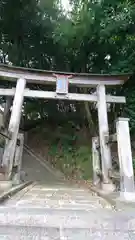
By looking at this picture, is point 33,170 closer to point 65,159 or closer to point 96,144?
point 65,159

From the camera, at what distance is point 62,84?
5.55m

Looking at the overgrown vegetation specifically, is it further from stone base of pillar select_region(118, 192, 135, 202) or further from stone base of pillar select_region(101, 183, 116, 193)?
stone base of pillar select_region(118, 192, 135, 202)

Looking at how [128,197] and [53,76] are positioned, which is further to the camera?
[53,76]

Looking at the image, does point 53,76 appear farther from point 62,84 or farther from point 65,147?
point 65,147

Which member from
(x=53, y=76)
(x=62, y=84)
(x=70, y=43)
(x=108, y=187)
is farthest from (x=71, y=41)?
(x=108, y=187)

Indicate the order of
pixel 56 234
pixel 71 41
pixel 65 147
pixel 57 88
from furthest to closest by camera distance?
1. pixel 65 147
2. pixel 71 41
3. pixel 57 88
4. pixel 56 234

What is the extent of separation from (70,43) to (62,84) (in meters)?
3.07

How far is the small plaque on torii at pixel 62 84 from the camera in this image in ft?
17.9

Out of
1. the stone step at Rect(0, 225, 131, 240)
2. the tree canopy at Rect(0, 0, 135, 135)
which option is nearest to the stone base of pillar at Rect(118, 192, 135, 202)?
the stone step at Rect(0, 225, 131, 240)

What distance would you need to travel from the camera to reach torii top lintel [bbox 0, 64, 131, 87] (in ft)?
18.1

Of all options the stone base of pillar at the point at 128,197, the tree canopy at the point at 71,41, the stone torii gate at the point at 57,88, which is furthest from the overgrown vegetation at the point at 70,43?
the stone base of pillar at the point at 128,197

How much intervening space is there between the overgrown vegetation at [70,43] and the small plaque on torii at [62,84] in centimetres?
204

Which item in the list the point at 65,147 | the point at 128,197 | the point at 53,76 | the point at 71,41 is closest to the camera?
the point at 128,197

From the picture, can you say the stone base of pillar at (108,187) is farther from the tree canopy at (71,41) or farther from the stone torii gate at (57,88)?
the tree canopy at (71,41)
